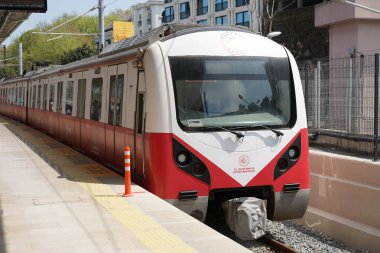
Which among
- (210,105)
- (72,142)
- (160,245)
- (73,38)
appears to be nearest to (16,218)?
(160,245)

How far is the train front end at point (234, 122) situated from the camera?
7.59m

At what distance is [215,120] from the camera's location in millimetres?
7730

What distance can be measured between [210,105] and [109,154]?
328 centimetres

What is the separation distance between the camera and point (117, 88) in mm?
9641

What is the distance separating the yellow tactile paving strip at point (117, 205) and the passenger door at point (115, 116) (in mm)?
394

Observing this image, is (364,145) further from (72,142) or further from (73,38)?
(73,38)

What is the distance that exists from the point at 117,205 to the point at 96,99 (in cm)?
408

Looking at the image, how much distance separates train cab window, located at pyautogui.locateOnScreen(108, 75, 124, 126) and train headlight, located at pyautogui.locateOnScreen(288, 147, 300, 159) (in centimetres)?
297

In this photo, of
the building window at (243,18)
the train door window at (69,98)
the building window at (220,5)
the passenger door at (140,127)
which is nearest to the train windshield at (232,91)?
the passenger door at (140,127)

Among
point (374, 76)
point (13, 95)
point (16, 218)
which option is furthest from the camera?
point (13, 95)

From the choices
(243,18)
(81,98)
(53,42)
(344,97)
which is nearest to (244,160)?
(344,97)

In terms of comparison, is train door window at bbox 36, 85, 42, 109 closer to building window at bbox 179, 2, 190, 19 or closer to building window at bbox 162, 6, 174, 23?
building window at bbox 179, 2, 190, 19

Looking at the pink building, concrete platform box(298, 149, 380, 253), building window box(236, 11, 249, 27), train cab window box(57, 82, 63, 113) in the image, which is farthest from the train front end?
building window box(236, 11, 249, 27)

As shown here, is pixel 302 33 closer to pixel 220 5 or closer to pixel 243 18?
pixel 243 18
